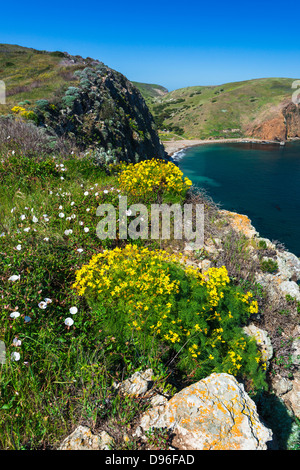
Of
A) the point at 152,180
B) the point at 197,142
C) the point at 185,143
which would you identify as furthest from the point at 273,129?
the point at 152,180

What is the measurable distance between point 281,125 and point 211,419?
4303 inches

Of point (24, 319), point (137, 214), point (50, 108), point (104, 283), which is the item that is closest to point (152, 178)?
point (137, 214)

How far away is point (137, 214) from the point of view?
Result: 674 centimetres

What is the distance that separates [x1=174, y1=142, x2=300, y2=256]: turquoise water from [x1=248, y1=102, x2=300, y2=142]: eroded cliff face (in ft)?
33.5

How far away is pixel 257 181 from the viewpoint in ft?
147

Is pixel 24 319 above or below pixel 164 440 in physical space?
above

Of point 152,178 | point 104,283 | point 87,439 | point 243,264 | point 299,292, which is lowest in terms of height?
point 299,292

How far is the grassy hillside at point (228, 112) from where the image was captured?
9912 cm

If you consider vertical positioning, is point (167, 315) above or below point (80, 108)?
below

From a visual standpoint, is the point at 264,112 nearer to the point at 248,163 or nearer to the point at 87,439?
the point at 248,163

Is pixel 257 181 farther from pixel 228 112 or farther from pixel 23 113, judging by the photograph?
pixel 228 112

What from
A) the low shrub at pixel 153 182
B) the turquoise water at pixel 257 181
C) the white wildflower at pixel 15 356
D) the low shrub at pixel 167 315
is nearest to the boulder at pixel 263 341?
the low shrub at pixel 167 315

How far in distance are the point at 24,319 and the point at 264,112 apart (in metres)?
121

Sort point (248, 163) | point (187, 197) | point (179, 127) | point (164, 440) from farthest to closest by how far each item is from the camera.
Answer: point (179, 127), point (248, 163), point (187, 197), point (164, 440)
